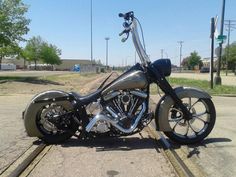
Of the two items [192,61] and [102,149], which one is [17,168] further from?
[192,61]

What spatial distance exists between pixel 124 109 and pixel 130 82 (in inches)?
18.8

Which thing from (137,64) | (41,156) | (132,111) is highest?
(137,64)

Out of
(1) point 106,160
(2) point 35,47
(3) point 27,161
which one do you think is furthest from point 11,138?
(2) point 35,47

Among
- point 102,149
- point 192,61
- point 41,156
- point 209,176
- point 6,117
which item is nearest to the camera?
point 209,176

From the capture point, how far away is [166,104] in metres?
7.46

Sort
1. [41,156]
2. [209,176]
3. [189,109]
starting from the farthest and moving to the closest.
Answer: [189,109], [41,156], [209,176]

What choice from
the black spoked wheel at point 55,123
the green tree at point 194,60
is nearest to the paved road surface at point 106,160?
the black spoked wheel at point 55,123

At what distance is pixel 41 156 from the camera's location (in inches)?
262

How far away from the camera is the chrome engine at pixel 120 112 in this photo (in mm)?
7254

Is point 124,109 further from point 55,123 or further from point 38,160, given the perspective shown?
point 38,160

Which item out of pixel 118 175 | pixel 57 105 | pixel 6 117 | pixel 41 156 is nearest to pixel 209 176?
pixel 118 175

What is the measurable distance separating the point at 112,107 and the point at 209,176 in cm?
244

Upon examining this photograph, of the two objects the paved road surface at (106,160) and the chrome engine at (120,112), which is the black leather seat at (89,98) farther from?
the paved road surface at (106,160)

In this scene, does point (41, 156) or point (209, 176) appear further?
point (41, 156)
